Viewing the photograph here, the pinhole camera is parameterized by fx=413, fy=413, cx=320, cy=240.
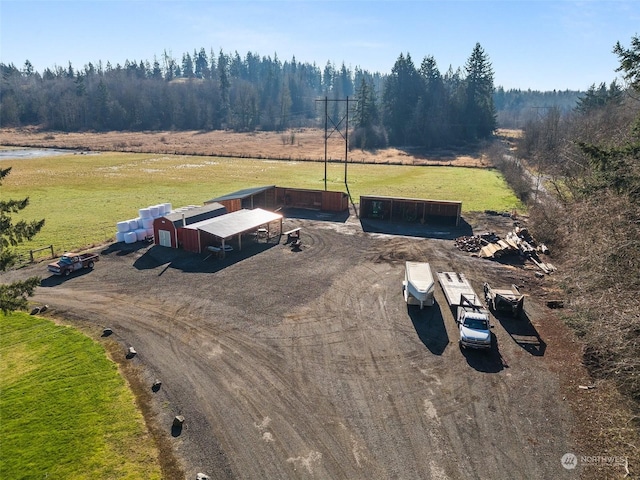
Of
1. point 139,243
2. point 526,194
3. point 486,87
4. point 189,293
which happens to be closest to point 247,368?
point 189,293

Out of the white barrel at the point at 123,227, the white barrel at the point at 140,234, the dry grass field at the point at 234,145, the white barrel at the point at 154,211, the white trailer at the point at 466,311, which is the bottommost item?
the white trailer at the point at 466,311

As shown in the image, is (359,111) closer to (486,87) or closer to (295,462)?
(486,87)

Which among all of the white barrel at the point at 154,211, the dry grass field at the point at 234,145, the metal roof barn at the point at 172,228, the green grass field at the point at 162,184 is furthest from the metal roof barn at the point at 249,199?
the dry grass field at the point at 234,145

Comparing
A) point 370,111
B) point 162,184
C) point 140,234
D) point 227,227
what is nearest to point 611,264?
point 227,227
